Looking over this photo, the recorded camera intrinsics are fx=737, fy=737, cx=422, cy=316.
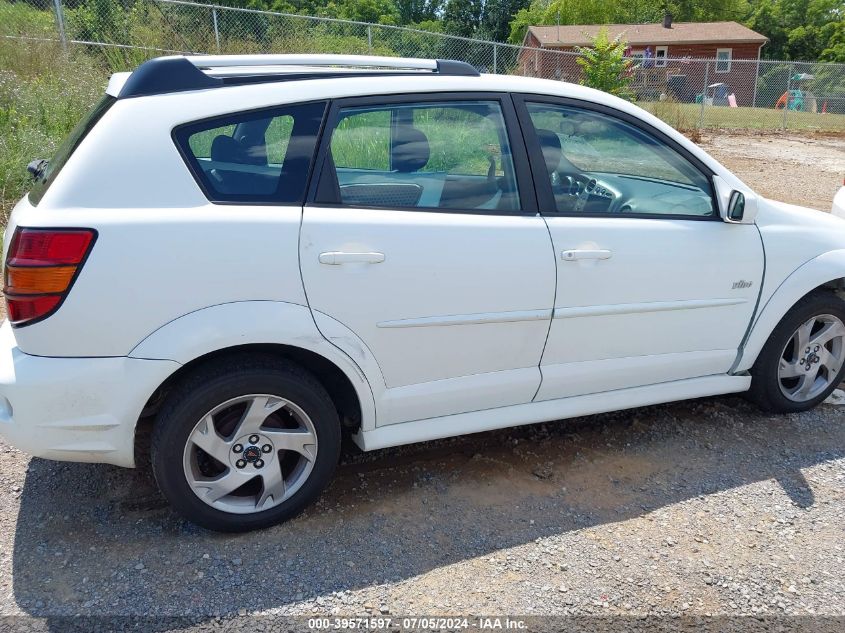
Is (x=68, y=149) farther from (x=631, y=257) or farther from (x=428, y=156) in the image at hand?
(x=631, y=257)

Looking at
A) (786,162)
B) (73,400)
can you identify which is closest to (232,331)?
(73,400)

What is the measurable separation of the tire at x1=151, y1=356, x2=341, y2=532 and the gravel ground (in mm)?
142

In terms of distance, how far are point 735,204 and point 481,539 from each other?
2.06 m

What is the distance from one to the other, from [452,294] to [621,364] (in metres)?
1.05

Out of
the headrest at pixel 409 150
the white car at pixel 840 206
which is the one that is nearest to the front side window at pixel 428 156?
the headrest at pixel 409 150

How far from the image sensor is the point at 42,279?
2.67 metres

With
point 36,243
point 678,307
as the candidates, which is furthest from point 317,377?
point 678,307

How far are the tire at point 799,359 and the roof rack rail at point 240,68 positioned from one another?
2.22 m

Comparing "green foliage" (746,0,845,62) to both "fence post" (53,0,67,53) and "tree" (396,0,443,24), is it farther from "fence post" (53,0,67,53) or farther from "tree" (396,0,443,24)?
"fence post" (53,0,67,53)

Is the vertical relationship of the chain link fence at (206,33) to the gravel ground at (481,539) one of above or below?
above

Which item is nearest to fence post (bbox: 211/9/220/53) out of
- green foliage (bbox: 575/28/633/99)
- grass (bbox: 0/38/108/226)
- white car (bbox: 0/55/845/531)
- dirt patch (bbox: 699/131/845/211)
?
grass (bbox: 0/38/108/226)

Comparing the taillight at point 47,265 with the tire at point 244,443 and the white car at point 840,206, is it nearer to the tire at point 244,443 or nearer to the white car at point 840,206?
the tire at point 244,443

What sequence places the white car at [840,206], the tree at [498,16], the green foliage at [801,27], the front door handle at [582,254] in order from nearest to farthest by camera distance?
the front door handle at [582,254] < the white car at [840,206] < the green foliage at [801,27] < the tree at [498,16]

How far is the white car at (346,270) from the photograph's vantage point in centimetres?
275
